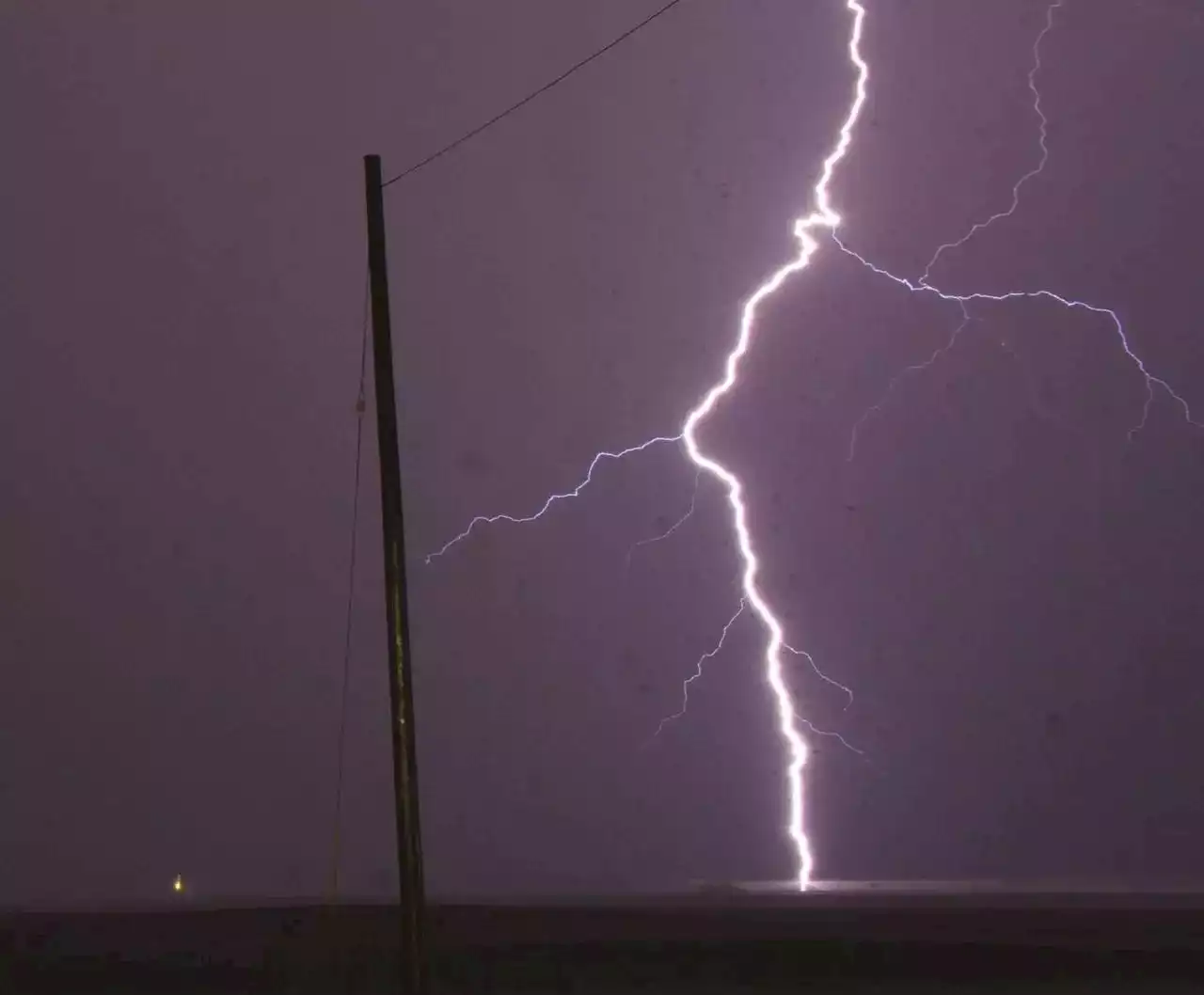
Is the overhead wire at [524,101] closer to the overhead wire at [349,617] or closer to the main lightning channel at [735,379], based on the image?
the overhead wire at [349,617]

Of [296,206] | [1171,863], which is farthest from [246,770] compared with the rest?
[1171,863]

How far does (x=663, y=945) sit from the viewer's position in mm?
2193

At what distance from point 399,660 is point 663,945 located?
3.45ft

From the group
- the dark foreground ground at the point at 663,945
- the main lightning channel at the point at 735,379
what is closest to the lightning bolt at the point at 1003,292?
the main lightning channel at the point at 735,379

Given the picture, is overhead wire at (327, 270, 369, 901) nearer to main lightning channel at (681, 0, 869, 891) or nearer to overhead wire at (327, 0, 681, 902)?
overhead wire at (327, 0, 681, 902)

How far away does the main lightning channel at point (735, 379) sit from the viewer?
2213 mm

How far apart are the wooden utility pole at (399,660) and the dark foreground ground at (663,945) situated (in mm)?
575

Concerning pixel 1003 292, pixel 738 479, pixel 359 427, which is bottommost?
pixel 738 479

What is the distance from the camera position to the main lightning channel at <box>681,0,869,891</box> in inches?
87.1

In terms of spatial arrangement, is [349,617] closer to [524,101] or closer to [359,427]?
[359,427]

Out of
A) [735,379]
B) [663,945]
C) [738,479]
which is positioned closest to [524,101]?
[735,379]

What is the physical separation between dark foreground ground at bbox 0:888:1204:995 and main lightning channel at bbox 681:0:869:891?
0.62 ft

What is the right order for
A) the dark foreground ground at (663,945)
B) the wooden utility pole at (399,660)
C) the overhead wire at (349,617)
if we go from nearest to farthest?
1. the wooden utility pole at (399,660)
2. the dark foreground ground at (663,945)
3. the overhead wire at (349,617)

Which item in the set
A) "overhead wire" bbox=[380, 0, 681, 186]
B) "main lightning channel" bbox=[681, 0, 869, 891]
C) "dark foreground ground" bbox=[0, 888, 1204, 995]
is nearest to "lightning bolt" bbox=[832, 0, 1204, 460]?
"main lightning channel" bbox=[681, 0, 869, 891]
